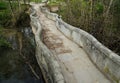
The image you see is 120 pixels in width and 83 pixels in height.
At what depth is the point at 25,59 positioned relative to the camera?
13383 millimetres

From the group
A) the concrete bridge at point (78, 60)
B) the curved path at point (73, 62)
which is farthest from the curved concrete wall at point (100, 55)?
the curved path at point (73, 62)

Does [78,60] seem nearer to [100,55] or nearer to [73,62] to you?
[73,62]

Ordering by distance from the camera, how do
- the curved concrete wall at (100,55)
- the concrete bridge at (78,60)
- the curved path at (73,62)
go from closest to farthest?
the curved concrete wall at (100,55) < the concrete bridge at (78,60) < the curved path at (73,62)

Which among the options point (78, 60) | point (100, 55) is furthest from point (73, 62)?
point (100, 55)

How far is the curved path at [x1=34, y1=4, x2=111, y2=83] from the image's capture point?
22.1 ft

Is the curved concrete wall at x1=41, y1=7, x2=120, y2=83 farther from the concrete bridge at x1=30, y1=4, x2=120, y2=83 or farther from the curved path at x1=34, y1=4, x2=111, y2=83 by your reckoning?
the curved path at x1=34, y1=4, x2=111, y2=83

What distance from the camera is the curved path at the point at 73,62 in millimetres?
6723

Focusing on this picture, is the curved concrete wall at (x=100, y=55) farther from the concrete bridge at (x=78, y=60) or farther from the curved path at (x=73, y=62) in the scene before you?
the curved path at (x=73, y=62)

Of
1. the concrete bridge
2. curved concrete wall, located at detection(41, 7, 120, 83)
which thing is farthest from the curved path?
curved concrete wall, located at detection(41, 7, 120, 83)

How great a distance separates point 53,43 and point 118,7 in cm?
1007

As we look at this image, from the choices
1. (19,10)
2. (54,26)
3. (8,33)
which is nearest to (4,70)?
(54,26)

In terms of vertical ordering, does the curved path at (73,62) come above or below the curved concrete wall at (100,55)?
below

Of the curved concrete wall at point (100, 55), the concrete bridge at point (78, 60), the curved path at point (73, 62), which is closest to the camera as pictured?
the curved concrete wall at point (100, 55)

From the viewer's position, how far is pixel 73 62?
8.02m
